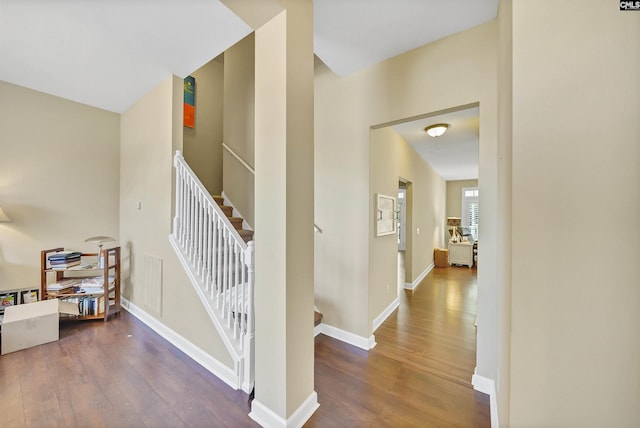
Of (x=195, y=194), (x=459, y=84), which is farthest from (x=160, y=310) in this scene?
(x=459, y=84)

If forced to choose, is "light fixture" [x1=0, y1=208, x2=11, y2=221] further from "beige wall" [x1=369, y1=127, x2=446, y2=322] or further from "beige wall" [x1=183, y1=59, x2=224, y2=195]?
"beige wall" [x1=369, y1=127, x2=446, y2=322]

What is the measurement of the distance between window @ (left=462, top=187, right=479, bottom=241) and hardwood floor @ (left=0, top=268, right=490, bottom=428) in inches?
237

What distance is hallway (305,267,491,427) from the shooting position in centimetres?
155

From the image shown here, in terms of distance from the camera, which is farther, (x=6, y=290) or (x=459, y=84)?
(x=6, y=290)

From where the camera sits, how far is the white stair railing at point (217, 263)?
5.73ft

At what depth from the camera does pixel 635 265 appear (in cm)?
77

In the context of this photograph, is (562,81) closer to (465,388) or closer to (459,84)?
(459,84)

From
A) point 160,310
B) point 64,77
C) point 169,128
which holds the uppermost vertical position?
point 64,77

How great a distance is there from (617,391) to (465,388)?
1.30 metres

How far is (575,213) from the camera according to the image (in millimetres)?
821

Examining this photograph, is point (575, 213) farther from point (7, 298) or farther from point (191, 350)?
point (7, 298)

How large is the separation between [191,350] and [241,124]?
307cm

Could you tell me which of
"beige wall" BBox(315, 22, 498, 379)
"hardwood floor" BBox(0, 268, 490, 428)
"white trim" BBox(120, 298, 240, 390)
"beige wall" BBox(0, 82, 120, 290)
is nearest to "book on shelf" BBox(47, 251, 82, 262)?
"beige wall" BBox(0, 82, 120, 290)

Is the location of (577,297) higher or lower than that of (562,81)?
lower
